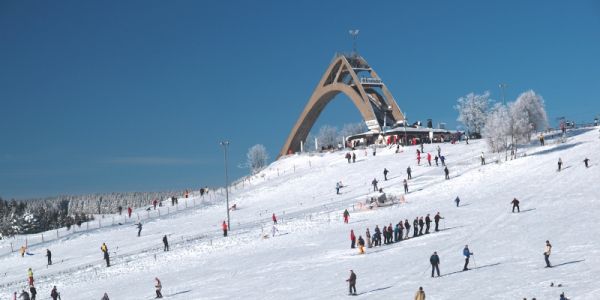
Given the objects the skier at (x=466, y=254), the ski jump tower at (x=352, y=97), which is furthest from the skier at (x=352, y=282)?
the ski jump tower at (x=352, y=97)

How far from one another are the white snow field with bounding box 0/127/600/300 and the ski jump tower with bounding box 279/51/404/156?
22335 millimetres

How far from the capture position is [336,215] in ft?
136

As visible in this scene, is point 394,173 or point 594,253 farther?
point 394,173

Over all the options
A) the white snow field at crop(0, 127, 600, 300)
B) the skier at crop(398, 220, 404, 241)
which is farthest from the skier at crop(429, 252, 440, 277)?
the skier at crop(398, 220, 404, 241)

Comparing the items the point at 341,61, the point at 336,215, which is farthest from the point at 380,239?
the point at 341,61

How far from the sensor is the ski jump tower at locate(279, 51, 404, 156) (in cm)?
8438

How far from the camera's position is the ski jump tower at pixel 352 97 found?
277 ft

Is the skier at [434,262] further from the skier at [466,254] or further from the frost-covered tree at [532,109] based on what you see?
the frost-covered tree at [532,109]

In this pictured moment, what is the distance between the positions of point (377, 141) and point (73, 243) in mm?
39056

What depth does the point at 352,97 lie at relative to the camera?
88125 millimetres

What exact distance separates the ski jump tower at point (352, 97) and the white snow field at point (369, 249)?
22.3m

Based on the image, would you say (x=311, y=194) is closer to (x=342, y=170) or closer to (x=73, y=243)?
(x=342, y=170)

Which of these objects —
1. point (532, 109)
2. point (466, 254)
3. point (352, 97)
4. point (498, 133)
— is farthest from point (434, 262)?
point (352, 97)

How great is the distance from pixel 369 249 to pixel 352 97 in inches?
2300
